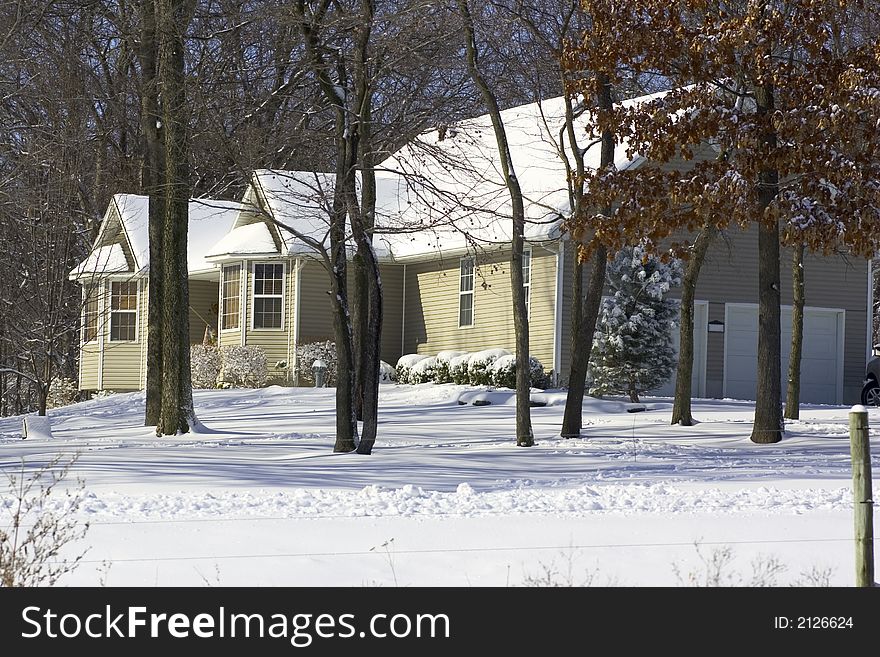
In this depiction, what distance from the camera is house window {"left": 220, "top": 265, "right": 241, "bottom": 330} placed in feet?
115

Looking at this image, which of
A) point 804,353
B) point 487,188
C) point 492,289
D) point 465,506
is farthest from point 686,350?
point 465,506

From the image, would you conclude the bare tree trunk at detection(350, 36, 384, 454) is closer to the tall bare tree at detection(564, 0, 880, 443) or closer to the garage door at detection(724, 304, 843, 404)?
the tall bare tree at detection(564, 0, 880, 443)

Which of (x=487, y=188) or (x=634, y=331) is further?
(x=487, y=188)

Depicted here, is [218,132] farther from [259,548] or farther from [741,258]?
[741,258]

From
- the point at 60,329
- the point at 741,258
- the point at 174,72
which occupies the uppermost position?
the point at 174,72

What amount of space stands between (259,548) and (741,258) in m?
24.1

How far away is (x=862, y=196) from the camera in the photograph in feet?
62.7

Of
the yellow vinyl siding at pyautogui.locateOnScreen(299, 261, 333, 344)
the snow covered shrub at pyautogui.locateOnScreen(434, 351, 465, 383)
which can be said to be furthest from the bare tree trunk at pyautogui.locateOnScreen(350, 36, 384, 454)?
the yellow vinyl siding at pyautogui.locateOnScreen(299, 261, 333, 344)

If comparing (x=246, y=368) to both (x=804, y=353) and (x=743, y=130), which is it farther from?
(x=743, y=130)

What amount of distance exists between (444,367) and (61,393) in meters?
13.8

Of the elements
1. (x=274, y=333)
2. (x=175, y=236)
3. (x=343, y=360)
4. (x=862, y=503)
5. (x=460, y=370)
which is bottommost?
(x=862, y=503)

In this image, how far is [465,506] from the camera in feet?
41.0

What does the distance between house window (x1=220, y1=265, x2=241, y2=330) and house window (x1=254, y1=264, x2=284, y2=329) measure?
831mm
